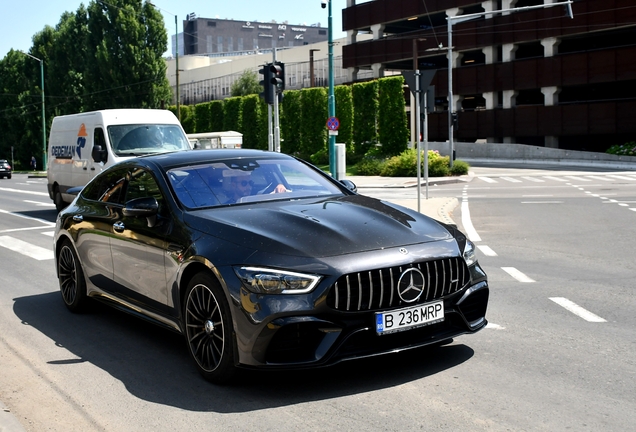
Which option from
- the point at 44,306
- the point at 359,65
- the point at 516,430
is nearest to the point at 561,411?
the point at 516,430

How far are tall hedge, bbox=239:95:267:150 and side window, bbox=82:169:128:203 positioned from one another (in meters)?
54.6

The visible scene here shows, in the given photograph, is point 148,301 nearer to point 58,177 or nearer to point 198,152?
point 198,152

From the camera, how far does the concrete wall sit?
49531mm

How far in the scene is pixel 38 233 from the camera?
16203 millimetres

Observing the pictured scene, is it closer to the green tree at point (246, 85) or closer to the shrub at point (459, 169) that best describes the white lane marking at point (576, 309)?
the shrub at point (459, 169)

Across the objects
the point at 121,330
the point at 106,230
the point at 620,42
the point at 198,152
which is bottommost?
the point at 121,330

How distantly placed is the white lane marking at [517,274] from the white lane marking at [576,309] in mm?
1206

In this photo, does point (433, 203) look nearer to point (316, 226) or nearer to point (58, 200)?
point (58, 200)

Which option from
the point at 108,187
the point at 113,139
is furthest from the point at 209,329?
the point at 113,139

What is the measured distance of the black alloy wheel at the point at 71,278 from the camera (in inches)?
313

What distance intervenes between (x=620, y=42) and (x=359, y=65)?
77.2 feet

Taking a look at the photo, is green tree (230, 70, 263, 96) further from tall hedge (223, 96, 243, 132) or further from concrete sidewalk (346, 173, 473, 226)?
concrete sidewalk (346, 173, 473, 226)

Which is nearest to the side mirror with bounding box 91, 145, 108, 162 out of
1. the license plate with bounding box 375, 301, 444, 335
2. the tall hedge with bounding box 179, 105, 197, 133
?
the license plate with bounding box 375, 301, 444, 335

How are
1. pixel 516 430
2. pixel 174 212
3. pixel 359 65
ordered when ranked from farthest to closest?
pixel 359 65, pixel 174 212, pixel 516 430
